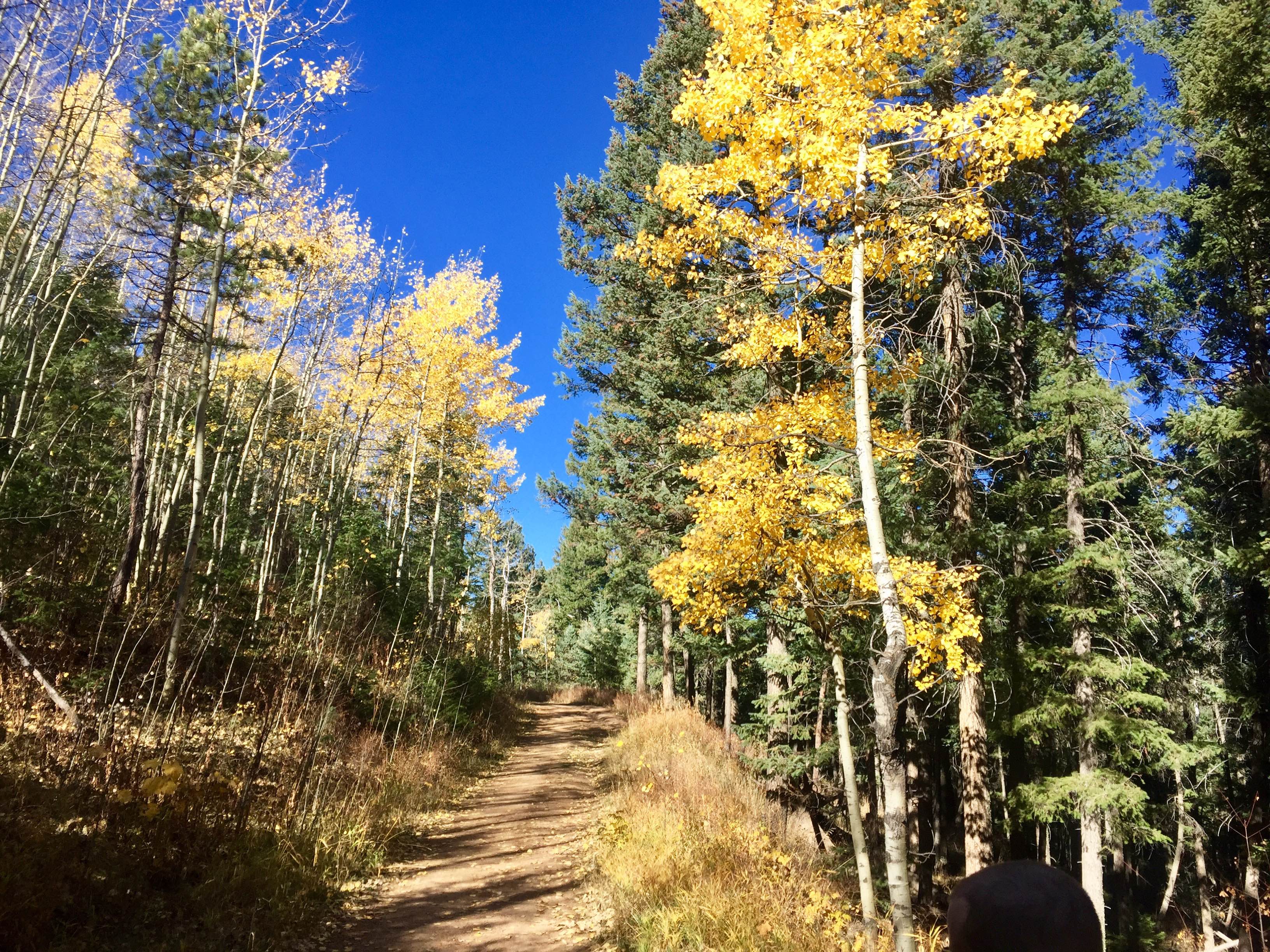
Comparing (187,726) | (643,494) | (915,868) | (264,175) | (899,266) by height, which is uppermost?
(264,175)

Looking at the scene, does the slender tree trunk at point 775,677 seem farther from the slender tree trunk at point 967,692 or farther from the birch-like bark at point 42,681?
the birch-like bark at point 42,681

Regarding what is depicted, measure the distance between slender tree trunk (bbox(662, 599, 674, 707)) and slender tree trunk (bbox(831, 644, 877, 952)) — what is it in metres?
9.41

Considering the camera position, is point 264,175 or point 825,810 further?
point 825,810

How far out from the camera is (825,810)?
1155 cm

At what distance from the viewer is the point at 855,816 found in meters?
5.82

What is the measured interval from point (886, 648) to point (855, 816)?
236 centimetres

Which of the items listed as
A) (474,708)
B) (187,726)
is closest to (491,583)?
(474,708)

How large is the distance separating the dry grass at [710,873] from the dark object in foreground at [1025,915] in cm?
426

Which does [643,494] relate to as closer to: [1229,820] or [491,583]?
[1229,820]

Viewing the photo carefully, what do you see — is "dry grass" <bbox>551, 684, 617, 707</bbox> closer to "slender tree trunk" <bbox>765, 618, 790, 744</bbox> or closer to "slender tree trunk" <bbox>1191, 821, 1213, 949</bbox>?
"slender tree trunk" <bbox>765, 618, 790, 744</bbox>

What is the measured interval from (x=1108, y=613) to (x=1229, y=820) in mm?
5375

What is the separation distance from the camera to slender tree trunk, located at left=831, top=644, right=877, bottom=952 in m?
5.04

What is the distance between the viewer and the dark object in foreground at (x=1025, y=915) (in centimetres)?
97

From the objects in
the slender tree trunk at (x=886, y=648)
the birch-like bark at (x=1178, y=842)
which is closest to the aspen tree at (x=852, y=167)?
the slender tree trunk at (x=886, y=648)
